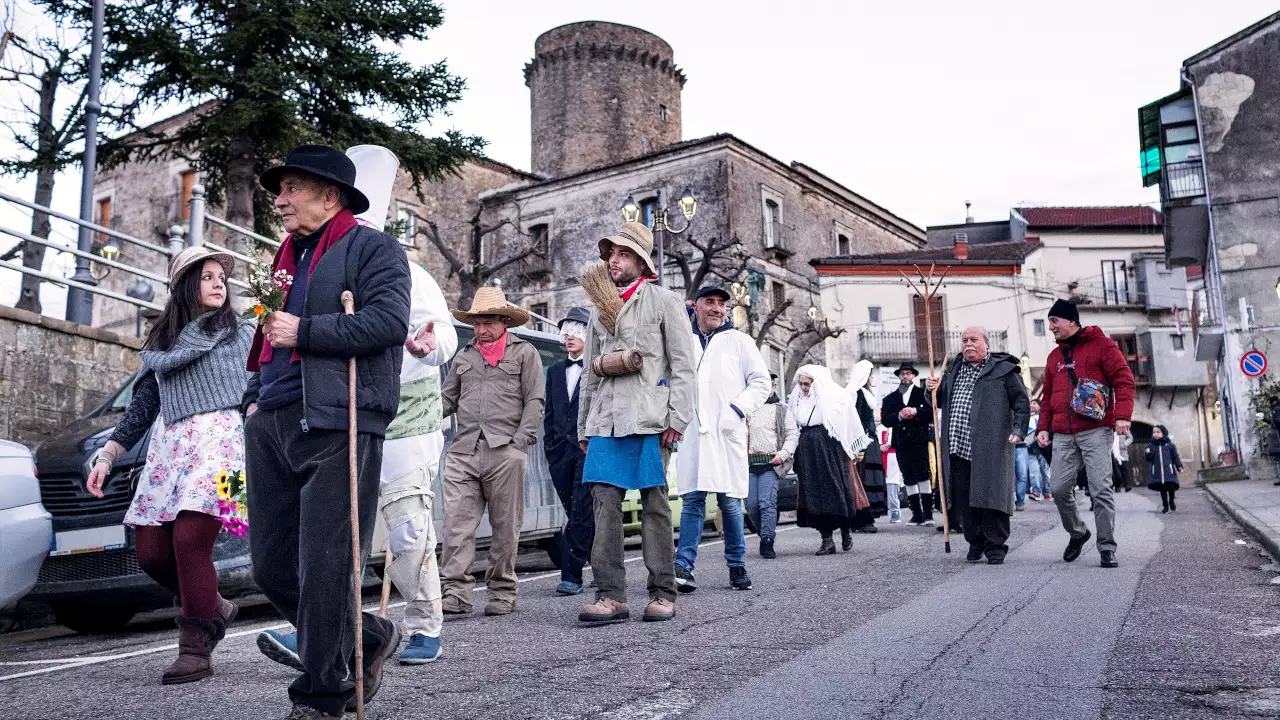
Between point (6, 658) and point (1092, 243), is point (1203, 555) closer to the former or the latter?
point (6, 658)

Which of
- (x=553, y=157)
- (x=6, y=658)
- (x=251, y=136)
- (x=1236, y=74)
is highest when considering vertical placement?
(x=553, y=157)

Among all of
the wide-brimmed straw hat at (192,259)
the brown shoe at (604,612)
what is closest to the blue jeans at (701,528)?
the brown shoe at (604,612)

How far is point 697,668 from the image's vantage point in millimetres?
4430

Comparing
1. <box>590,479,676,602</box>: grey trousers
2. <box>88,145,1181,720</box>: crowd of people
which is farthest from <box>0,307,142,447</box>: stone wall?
<box>590,479,676,602</box>: grey trousers

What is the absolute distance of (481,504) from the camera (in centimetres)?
704

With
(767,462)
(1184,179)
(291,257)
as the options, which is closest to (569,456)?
(767,462)

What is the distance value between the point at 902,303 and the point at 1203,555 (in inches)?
1547

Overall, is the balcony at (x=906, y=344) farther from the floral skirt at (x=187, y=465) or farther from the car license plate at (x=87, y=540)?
the floral skirt at (x=187, y=465)

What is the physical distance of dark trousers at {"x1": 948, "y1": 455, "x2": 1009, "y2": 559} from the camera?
891cm

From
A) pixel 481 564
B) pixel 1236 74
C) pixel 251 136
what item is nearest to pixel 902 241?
pixel 1236 74

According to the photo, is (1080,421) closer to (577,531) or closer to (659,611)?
(577,531)

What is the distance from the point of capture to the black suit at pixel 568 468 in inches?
307

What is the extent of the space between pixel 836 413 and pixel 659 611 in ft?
19.1

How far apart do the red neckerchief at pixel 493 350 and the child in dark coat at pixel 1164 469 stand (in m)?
14.7
